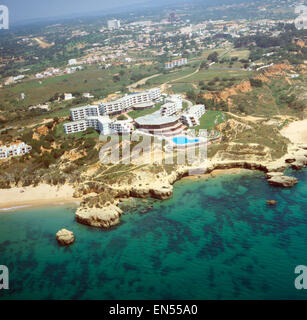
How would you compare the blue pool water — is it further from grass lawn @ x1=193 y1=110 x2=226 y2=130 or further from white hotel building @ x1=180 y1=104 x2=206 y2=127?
white hotel building @ x1=180 y1=104 x2=206 y2=127

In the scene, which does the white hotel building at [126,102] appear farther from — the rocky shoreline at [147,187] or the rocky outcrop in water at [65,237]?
the rocky outcrop in water at [65,237]

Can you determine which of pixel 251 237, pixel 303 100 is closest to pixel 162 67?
pixel 303 100

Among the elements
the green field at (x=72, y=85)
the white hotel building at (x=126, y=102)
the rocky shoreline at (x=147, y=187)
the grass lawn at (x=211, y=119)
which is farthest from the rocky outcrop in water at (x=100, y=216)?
the green field at (x=72, y=85)

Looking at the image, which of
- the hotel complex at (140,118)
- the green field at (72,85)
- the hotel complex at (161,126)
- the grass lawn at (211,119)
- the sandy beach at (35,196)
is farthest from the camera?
the green field at (72,85)

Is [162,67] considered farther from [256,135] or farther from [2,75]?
[256,135]

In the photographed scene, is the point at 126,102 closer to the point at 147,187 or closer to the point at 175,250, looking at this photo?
the point at 147,187

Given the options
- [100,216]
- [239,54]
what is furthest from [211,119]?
[239,54]

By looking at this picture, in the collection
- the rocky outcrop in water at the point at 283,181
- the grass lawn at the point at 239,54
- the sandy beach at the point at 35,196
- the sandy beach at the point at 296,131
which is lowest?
the sandy beach at the point at 35,196
